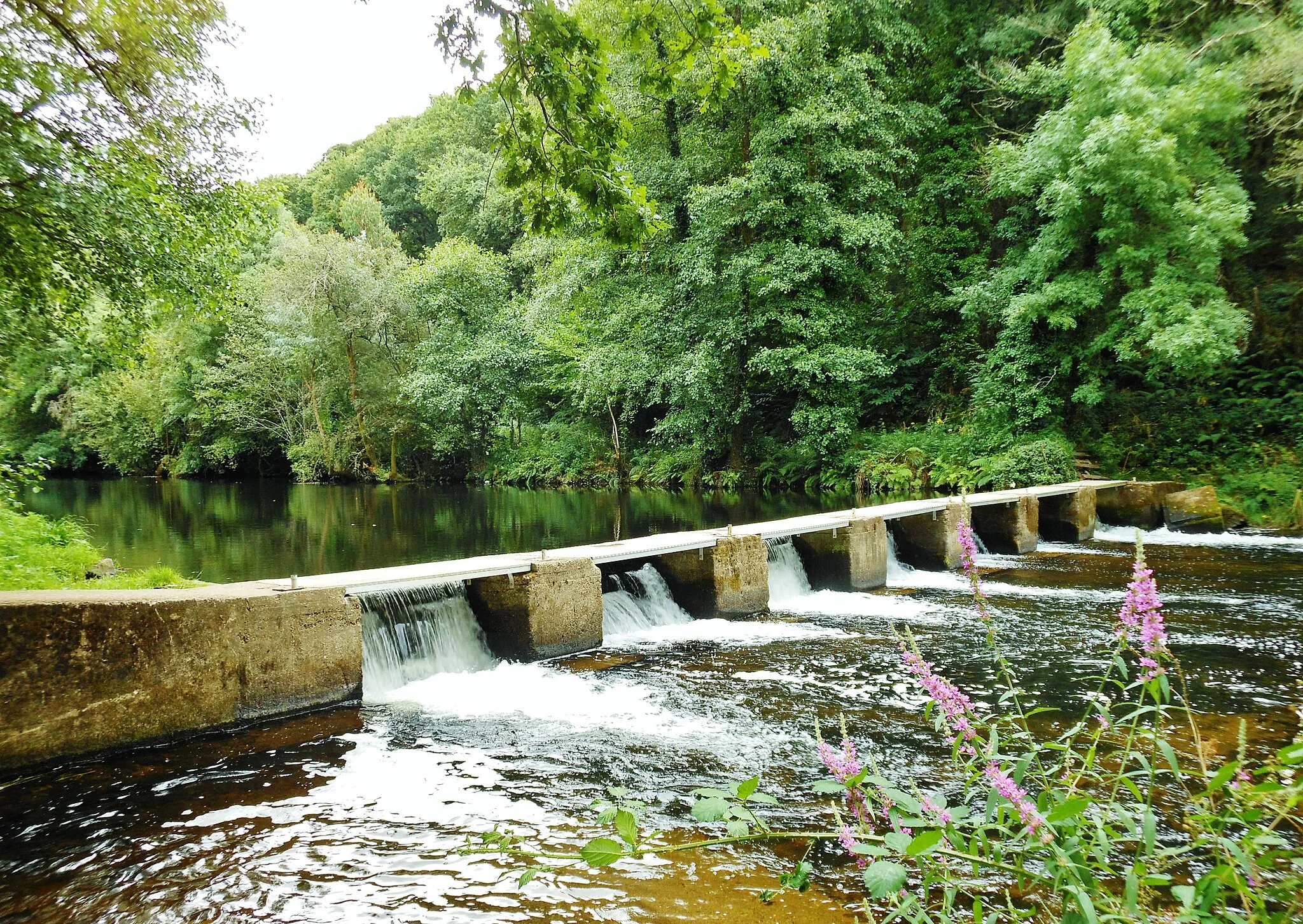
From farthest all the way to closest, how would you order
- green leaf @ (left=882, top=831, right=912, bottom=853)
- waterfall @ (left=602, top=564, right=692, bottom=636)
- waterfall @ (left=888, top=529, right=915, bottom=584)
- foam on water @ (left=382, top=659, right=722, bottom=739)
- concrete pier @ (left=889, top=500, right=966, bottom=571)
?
concrete pier @ (left=889, top=500, right=966, bottom=571)
waterfall @ (left=888, top=529, right=915, bottom=584)
waterfall @ (left=602, top=564, right=692, bottom=636)
foam on water @ (left=382, top=659, right=722, bottom=739)
green leaf @ (left=882, top=831, right=912, bottom=853)

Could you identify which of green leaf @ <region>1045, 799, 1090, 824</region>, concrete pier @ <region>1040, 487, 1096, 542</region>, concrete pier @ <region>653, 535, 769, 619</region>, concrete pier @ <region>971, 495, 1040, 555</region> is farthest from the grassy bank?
concrete pier @ <region>1040, 487, 1096, 542</region>

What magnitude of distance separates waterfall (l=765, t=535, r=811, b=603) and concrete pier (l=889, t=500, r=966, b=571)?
108 inches

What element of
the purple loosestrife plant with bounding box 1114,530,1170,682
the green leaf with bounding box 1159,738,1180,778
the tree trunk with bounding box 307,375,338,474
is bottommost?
the green leaf with bounding box 1159,738,1180,778

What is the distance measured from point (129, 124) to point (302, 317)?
2858cm

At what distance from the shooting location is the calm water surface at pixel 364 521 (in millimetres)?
14859

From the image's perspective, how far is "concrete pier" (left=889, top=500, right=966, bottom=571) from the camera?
43.0ft

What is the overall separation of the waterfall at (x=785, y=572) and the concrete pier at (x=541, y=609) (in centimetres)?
361

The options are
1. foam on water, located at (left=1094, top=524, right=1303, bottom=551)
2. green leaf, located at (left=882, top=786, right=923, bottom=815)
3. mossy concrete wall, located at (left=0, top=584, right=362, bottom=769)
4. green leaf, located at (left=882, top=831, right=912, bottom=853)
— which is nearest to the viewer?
green leaf, located at (left=882, top=831, right=912, bottom=853)

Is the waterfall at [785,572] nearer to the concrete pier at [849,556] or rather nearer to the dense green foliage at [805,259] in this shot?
the concrete pier at [849,556]

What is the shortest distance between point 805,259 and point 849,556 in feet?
43.0

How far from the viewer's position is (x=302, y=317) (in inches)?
1414

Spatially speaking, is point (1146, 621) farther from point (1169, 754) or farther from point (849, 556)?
point (849, 556)

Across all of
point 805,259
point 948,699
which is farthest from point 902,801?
point 805,259

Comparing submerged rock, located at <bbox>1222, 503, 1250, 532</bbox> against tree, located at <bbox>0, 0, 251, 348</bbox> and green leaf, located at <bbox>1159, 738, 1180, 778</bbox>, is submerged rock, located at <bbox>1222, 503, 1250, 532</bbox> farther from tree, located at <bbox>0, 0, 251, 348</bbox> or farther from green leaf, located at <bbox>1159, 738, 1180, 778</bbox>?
tree, located at <bbox>0, 0, 251, 348</bbox>
